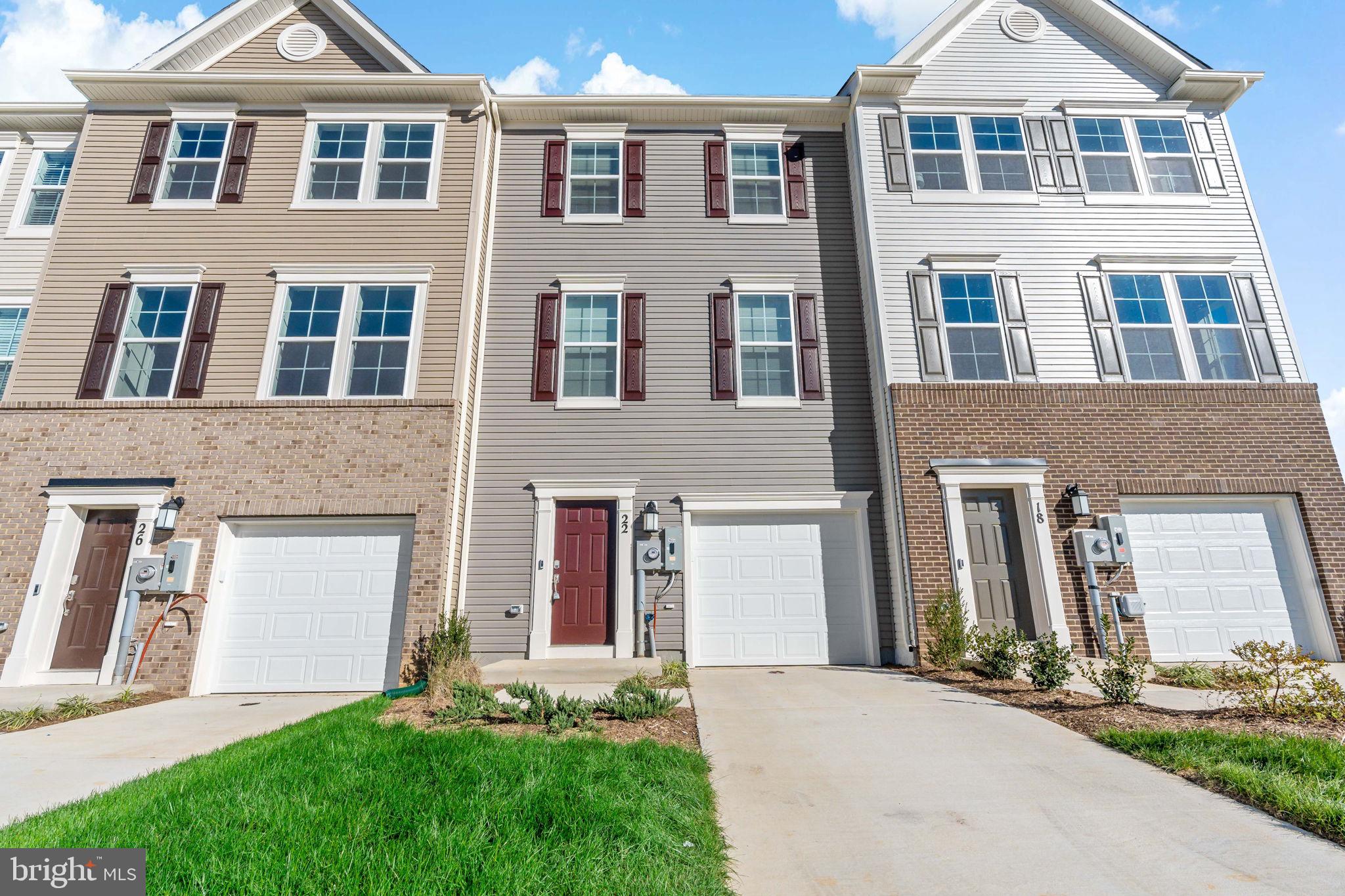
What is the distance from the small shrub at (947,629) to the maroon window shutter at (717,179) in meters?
7.22

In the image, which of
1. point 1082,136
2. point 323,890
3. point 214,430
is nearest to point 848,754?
point 323,890

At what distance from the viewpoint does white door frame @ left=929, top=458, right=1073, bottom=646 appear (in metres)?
8.78

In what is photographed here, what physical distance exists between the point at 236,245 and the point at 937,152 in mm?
11757

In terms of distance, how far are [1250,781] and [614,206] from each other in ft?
35.1

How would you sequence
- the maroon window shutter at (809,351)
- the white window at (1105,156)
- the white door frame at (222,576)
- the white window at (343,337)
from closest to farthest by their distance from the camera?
the white door frame at (222,576), the white window at (343,337), the maroon window shutter at (809,351), the white window at (1105,156)

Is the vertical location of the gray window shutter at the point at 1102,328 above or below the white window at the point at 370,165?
below

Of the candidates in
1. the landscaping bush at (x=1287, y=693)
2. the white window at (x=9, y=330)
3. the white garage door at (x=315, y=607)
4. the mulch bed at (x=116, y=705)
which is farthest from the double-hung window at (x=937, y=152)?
the white window at (x=9, y=330)

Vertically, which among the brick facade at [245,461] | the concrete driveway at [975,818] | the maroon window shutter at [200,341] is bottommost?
the concrete driveway at [975,818]

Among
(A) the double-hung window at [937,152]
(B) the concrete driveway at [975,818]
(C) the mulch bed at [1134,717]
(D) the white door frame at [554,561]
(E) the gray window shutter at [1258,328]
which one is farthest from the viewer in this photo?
(A) the double-hung window at [937,152]

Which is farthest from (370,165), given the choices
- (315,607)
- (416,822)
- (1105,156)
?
(1105,156)

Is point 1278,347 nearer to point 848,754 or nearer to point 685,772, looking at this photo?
point 848,754

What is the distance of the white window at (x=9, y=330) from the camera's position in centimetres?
1007

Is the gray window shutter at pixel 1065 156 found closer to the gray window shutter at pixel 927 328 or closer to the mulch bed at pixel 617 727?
the gray window shutter at pixel 927 328

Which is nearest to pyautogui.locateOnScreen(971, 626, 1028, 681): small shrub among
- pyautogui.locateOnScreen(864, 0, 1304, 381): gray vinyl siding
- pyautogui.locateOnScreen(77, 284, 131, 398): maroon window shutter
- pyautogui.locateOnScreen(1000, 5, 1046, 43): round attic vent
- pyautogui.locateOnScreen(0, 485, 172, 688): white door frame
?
pyautogui.locateOnScreen(864, 0, 1304, 381): gray vinyl siding
